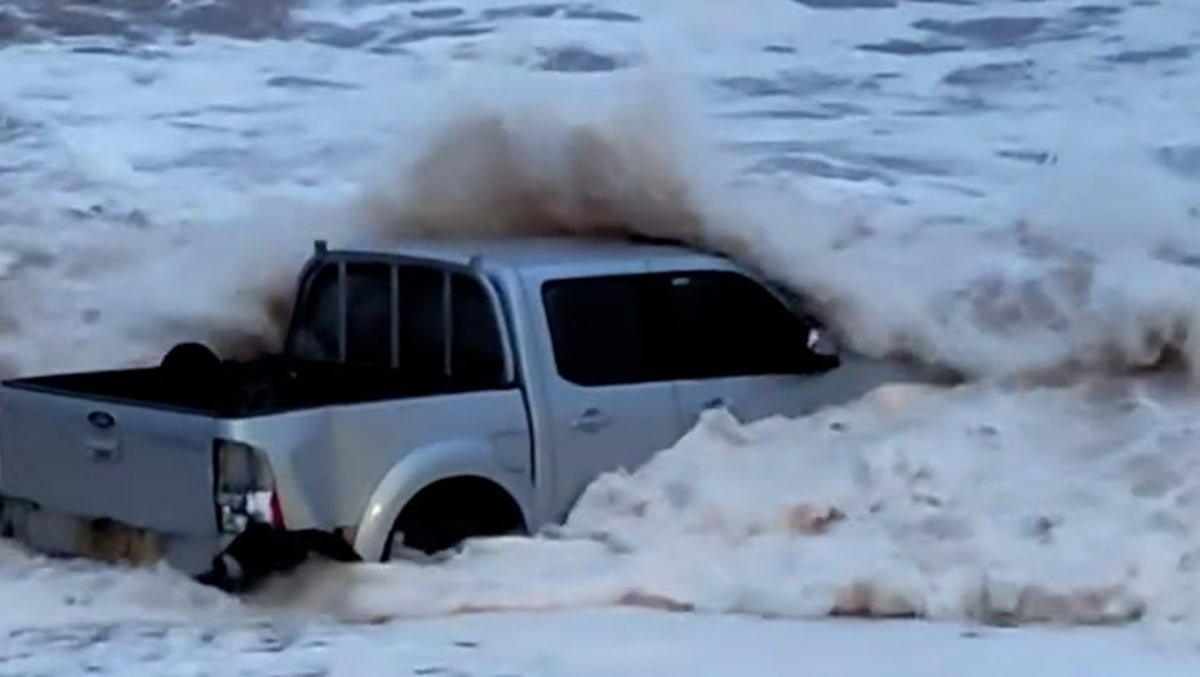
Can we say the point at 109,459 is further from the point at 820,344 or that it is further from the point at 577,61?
the point at 577,61

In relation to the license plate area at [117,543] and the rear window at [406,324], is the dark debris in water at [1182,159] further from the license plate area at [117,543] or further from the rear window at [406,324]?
the license plate area at [117,543]

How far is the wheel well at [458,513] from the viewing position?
8492 millimetres

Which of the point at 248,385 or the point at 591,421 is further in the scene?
the point at 248,385

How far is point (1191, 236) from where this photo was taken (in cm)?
1389

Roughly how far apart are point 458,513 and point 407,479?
44 cm

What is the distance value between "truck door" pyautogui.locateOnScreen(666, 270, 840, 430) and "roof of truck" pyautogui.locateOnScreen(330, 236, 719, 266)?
207 millimetres

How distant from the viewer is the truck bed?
8570 mm

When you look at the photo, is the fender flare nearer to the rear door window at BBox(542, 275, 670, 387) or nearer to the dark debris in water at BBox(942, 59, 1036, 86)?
the rear door window at BBox(542, 275, 670, 387)

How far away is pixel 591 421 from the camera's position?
8859 millimetres

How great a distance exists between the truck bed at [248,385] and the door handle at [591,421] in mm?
431

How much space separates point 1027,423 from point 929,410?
15.5 inches

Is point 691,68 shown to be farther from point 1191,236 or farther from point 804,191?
point 1191,236

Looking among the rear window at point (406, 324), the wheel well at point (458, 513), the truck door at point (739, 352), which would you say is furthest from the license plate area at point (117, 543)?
the truck door at point (739, 352)

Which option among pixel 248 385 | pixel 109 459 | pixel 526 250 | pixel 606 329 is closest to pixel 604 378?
pixel 606 329
